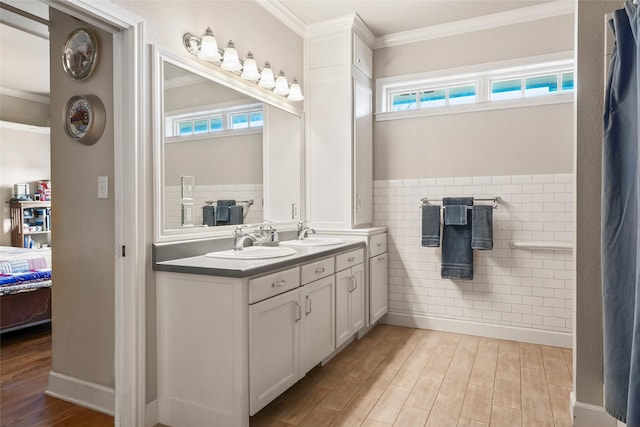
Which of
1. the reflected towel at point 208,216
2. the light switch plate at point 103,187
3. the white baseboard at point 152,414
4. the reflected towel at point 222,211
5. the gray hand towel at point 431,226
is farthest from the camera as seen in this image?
the gray hand towel at point 431,226

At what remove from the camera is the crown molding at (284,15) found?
3.11 metres

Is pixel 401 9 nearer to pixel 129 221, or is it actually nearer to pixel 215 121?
pixel 215 121

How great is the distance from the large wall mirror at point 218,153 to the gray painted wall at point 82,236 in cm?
28

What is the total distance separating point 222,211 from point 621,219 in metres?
2.17

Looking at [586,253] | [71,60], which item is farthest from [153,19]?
[586,253]

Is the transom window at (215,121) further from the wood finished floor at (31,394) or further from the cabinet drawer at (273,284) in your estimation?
the wood finished floor at (31,394)

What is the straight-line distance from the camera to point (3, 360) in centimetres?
301

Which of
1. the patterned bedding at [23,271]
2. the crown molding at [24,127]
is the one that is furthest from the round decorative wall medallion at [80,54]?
the crown molding at [24,127]

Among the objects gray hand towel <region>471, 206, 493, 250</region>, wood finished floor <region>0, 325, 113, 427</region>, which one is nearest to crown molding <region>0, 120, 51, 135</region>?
wood finished floor <region>0, 325, 113, 427</region>

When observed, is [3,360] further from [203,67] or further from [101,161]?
[203,67]

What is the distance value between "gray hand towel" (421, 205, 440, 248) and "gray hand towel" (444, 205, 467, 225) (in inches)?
3.8

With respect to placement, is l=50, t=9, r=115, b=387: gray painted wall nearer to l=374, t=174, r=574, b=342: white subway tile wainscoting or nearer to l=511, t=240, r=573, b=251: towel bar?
l=374, t=174, r=574, b=342: white subway tile wainscoting

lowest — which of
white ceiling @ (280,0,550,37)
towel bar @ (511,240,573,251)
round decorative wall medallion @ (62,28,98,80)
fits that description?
towel bar @ (511,240,573,251)

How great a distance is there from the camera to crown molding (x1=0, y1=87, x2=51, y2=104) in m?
5.75
